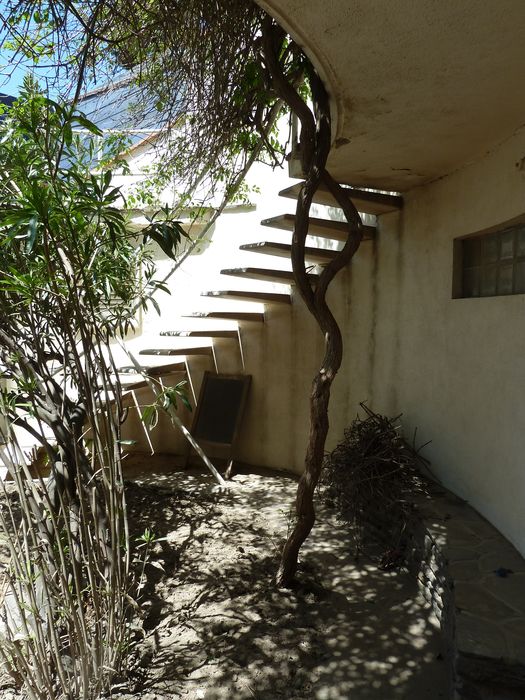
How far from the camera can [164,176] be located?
4.81 metres

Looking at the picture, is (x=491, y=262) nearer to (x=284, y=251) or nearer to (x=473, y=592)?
(x=284, y=251)

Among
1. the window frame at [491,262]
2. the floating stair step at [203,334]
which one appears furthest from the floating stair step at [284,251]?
the window frame at [491,262]

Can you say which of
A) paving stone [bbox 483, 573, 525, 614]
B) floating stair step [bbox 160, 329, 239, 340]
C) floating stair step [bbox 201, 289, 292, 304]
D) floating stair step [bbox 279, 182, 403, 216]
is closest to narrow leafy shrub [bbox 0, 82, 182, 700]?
paving stone [bbox 483, 573, 525, 614]

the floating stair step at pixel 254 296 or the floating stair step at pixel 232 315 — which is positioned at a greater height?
the floating stair step at pixel 254 296

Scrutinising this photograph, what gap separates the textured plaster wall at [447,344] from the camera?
9.53 ft

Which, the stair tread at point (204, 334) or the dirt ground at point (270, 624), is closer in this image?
the dirt ground at point (270, 624)

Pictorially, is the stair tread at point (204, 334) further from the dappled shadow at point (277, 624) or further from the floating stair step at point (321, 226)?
the dappled shadow at point (277, 624)

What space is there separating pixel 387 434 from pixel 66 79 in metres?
3.15

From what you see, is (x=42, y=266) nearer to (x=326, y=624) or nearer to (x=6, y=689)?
(x=6, y=689)

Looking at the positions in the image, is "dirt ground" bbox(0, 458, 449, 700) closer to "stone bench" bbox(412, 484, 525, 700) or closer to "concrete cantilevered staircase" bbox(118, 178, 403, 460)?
"stone bench" bbox(412, 484, 525, 700)

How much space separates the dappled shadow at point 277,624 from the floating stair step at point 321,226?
6.97ft

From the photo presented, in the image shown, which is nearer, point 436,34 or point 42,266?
point 436,34

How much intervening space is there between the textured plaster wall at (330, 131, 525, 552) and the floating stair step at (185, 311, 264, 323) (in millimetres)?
832

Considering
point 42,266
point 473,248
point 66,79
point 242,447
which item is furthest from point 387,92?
point 242,447
